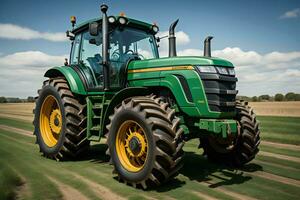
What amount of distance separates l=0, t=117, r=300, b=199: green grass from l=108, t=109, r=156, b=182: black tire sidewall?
0.65ft

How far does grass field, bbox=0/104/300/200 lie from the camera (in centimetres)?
413

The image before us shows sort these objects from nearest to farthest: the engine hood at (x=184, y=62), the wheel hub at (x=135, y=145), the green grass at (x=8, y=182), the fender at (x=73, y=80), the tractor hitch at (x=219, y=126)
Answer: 1. the green grass at (x=8, y=182)
2. the tractor hitch at (x=219, y=126)
3. the wheel hub at (x=135, y=145)
4. the engine hood at (x=184, y=62)
5. the fender at (x=73, y=80)

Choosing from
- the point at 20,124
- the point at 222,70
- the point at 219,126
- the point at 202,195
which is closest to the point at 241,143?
the point at 219,126

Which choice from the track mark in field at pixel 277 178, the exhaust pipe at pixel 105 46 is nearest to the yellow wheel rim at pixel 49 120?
the exhaust pipe at pixel 105 46

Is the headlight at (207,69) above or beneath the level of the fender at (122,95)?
above

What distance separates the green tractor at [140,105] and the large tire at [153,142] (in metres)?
0.01

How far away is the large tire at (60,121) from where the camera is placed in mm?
6180

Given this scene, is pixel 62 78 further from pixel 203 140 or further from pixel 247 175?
pixel 247 175

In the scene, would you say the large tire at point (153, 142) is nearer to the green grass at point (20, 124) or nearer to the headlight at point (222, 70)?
the headlight at point (222, 70)

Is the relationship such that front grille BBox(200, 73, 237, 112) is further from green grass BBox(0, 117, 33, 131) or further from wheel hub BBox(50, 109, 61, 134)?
green grass BBox(0, 117, 33, 131)

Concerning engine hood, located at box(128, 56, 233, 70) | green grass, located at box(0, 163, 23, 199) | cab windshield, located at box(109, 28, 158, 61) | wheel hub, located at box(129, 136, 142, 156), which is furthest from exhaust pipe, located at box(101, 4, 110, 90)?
green grass, located at box(0, 163, 23, 199)

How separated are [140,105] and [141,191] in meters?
1.27

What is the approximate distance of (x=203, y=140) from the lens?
625 centimetres

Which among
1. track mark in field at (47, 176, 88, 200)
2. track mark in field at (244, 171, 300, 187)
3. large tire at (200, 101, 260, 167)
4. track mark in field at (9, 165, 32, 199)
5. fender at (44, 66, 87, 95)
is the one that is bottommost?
track mark in field at (244, 171, 300, 187)
